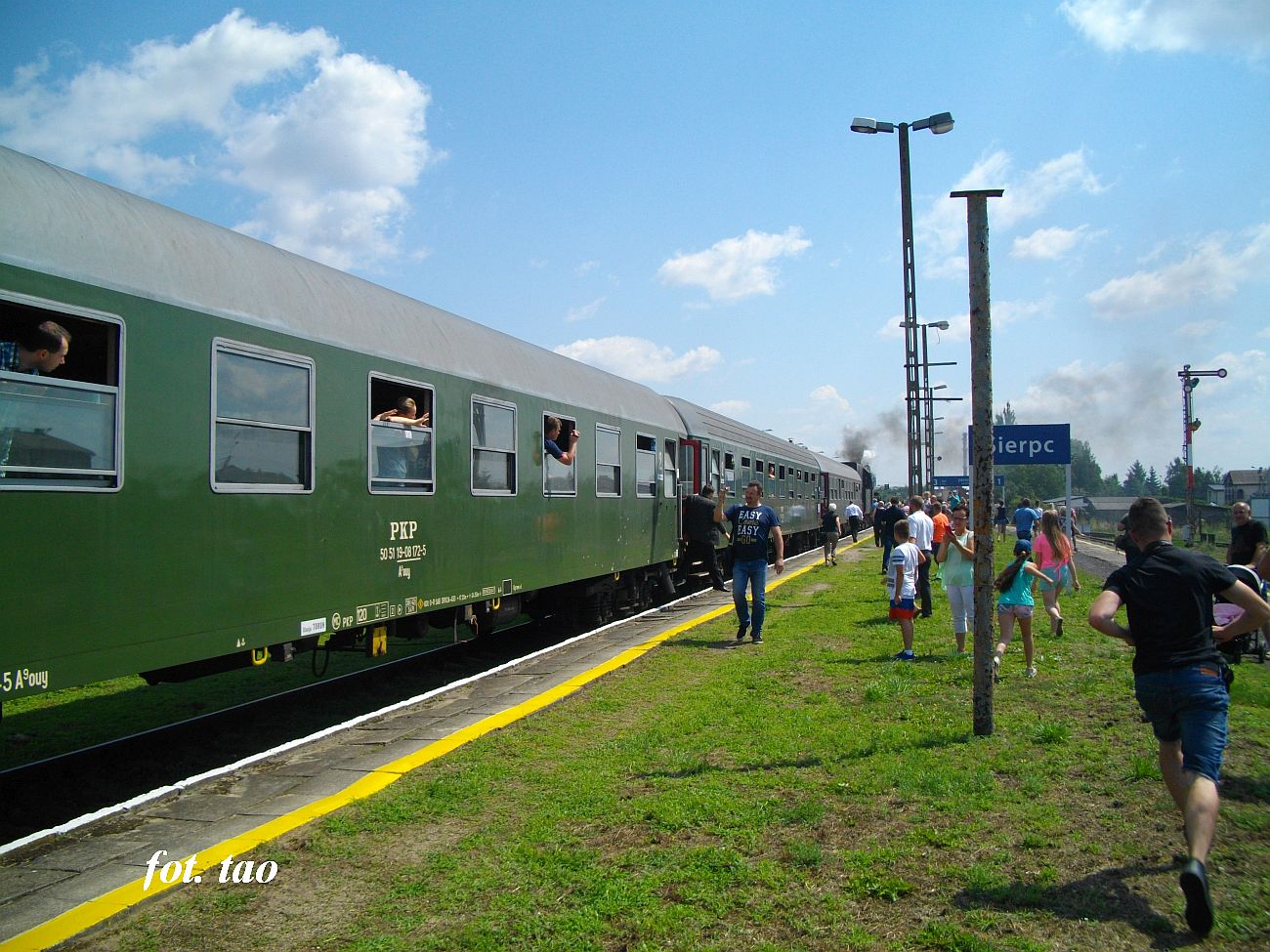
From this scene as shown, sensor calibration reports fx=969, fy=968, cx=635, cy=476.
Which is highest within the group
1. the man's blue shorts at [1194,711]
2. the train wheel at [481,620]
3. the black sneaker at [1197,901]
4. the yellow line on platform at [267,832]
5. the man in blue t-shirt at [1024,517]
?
the man in blue t-shirt at [1024,517]

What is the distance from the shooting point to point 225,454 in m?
6.11

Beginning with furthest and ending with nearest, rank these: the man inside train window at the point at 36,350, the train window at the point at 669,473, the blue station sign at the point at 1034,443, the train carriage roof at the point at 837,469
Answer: the train carriage roof at the point at 837,469, the train window at the point at 669,473, the blue station sign at the point at 1034,443, the man inside train window at the point at 36,350

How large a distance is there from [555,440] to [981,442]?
566cm

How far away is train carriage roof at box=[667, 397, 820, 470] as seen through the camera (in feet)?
58.5

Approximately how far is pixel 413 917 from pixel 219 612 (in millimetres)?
2821

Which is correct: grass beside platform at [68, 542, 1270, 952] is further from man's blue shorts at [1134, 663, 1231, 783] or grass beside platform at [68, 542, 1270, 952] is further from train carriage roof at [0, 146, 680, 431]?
train carriage roof at [0, 146, 680, 431]

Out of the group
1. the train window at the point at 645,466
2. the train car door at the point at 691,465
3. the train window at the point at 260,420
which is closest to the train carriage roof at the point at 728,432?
the train car door at the point at 691,465

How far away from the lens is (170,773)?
6879 mm

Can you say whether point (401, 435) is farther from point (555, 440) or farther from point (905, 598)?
point (905, 598)

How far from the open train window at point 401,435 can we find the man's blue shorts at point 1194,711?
5.62 meters

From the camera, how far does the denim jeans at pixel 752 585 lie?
36.7 feet

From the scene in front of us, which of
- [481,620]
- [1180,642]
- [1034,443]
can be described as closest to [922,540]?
[1034,443]

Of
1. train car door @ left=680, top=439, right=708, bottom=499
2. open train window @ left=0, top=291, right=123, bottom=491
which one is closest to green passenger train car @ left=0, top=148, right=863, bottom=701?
open train window @ left=0, top=291, right=123, bottom=491

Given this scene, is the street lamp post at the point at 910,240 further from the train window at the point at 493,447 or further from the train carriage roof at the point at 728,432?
the train window at the point at 493,447
